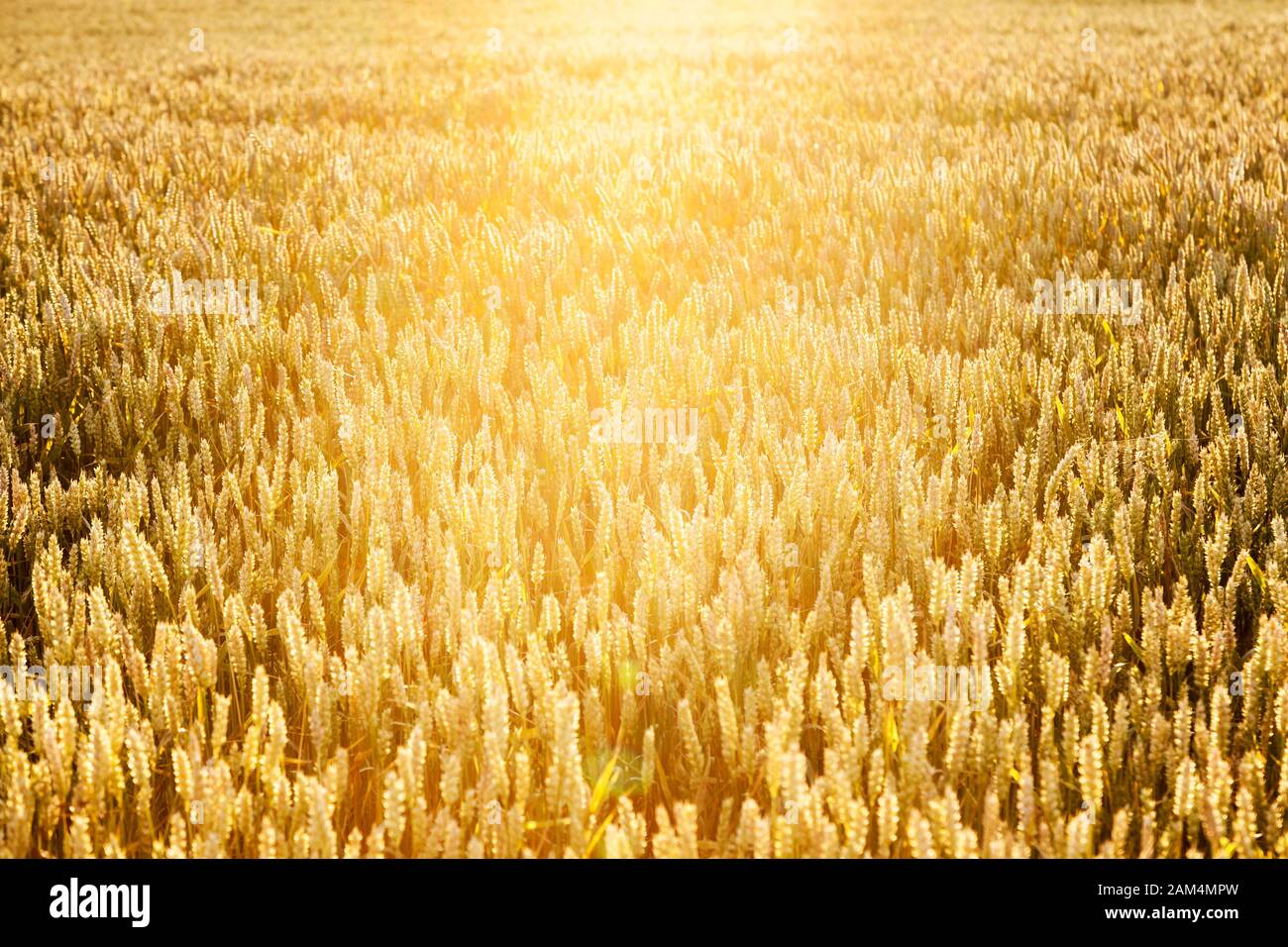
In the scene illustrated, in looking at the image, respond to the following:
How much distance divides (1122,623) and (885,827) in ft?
2.85

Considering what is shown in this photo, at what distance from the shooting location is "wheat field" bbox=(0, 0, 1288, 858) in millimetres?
1696

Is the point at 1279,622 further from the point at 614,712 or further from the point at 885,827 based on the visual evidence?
the point at 614,712

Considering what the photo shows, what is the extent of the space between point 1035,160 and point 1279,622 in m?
4.40

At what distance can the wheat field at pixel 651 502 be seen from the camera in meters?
1.70

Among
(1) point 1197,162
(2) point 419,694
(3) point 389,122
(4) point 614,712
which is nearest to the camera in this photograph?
(2) point 419,694

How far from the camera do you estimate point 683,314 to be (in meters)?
3.76

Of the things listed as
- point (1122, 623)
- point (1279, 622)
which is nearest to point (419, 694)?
point (1122, 623)

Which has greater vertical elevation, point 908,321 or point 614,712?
A: point 908,321

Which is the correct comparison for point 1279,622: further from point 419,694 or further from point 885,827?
point 419,694

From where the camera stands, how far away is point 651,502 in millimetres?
2760

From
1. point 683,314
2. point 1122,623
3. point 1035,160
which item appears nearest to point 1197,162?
point 1035,160
